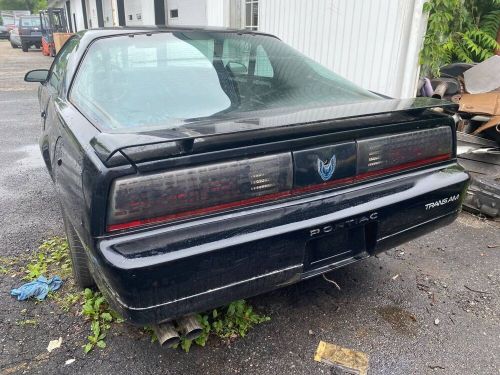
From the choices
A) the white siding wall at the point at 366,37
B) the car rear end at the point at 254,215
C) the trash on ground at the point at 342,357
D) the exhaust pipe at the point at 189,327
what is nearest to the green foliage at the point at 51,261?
the exhaust pipe at the point at 189,327

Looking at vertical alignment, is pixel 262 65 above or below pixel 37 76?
above

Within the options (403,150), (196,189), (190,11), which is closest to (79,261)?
(196,189)

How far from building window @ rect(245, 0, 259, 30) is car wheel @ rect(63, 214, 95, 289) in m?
5.61

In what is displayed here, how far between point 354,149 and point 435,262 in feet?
4.93

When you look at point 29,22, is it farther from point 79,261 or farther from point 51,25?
point 79,261

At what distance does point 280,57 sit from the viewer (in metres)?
3.06

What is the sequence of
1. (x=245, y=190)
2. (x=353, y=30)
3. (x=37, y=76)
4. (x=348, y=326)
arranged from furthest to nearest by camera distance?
(x=353, y=30)
(x=37, y=76)
(x=348, y=326)
(x=245, y=190)

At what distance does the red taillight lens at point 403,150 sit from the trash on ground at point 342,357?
939 millimetres

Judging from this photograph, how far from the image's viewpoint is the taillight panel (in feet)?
5.25

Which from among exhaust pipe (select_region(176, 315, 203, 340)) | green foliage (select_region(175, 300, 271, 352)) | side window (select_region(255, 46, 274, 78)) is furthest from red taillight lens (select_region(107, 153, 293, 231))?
side window (select_region(255, 46, 274, 78))

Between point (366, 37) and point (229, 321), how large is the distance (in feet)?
13.0

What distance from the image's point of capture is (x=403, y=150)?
2209 mm

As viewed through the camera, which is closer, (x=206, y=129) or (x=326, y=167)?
(x=206, y=129)

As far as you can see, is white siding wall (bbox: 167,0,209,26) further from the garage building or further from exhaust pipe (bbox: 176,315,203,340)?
exhaust pipe (bbox: 176,315,203,340)
